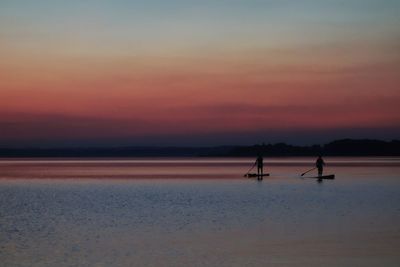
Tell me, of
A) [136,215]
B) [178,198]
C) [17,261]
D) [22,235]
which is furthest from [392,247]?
[178,198]

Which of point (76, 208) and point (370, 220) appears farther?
point (76, 208)

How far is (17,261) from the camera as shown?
1562 centimetres

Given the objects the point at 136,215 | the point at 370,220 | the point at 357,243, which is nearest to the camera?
the point at 357,243

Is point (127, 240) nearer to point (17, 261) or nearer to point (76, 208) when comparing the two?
point (17, 261)

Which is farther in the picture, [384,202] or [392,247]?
[384,202]

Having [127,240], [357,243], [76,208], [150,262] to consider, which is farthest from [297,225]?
[76,208]

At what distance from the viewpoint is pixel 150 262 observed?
1522 cm

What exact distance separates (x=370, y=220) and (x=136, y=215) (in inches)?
371

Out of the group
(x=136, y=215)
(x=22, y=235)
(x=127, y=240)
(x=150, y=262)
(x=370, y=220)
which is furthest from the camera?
(x=136, y=215)

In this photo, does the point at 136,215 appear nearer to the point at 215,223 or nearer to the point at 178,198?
the point at 215,223

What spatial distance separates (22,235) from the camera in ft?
67.0

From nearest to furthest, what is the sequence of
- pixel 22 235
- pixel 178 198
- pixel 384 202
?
pixel 22 235
pixel 384 202
pixel 178 198

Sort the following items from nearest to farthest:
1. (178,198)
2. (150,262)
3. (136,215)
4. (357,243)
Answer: (150,262) < (357,243) < (136,215) < (178,198)

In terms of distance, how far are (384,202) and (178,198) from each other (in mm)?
11354
